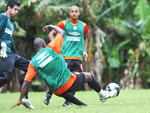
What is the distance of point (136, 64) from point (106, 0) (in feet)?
13.2

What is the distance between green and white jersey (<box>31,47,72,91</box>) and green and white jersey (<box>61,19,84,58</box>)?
1.49 m

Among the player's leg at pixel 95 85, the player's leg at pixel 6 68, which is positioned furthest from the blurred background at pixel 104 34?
the player's leg at pixel 95 85

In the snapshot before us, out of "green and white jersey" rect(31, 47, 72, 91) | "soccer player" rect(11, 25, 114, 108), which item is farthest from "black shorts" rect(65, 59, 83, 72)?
"green and white jersey" rect(31, 47, 72, 91)

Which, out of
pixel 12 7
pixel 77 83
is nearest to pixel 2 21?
pixel 12 7

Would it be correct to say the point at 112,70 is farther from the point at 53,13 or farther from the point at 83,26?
the point at 83,26

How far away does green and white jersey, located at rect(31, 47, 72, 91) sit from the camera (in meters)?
6.17

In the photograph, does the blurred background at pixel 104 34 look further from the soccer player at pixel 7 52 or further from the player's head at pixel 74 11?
the soccer player at pixel 7 52

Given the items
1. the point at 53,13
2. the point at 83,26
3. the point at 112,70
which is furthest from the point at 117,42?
the point at 83,26

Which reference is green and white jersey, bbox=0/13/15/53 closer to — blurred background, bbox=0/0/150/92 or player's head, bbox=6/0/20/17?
player's head, bbox=6/0/20/17

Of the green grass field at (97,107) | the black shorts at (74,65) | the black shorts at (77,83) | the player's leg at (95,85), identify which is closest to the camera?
the green grass field at (97,107)

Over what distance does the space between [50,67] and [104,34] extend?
11.4 m

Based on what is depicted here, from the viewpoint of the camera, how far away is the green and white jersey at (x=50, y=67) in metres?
6.17

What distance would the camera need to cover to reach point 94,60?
702 inches

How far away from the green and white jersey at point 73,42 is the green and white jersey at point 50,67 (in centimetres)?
149
